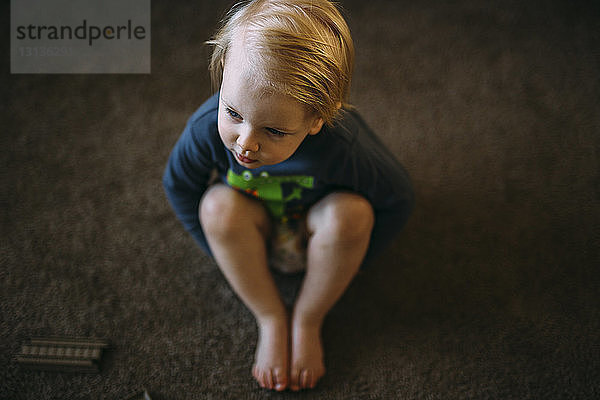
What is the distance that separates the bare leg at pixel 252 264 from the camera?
743 mm

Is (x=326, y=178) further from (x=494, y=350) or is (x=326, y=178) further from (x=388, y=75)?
(x=388, y=75)

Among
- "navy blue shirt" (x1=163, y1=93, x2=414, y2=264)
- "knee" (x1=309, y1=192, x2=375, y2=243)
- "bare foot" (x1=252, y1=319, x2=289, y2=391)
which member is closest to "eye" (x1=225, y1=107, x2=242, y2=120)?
"navy blue shirt" (x1=163, y1=93, x2=414, y2=264)

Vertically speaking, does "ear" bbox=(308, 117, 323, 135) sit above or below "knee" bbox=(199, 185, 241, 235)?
above

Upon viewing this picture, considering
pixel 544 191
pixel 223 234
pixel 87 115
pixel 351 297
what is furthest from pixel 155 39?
pixel 544 191

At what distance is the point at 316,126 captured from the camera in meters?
0.60

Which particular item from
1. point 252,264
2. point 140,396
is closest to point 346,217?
point 252,264

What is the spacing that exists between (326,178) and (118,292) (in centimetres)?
46

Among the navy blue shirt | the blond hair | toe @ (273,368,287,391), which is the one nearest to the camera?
the blond hair

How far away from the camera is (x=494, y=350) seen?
32.9 inches

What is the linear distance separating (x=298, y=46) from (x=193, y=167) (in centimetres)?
32

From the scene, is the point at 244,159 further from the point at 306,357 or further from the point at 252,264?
the point at 306,357

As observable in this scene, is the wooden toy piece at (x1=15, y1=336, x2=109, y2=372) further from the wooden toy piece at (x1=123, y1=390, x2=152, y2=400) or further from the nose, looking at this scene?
the nose

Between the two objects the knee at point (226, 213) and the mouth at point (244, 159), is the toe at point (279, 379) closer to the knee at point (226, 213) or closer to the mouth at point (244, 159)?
the knee at point (226, 213)

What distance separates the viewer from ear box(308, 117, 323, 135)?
0.58m
